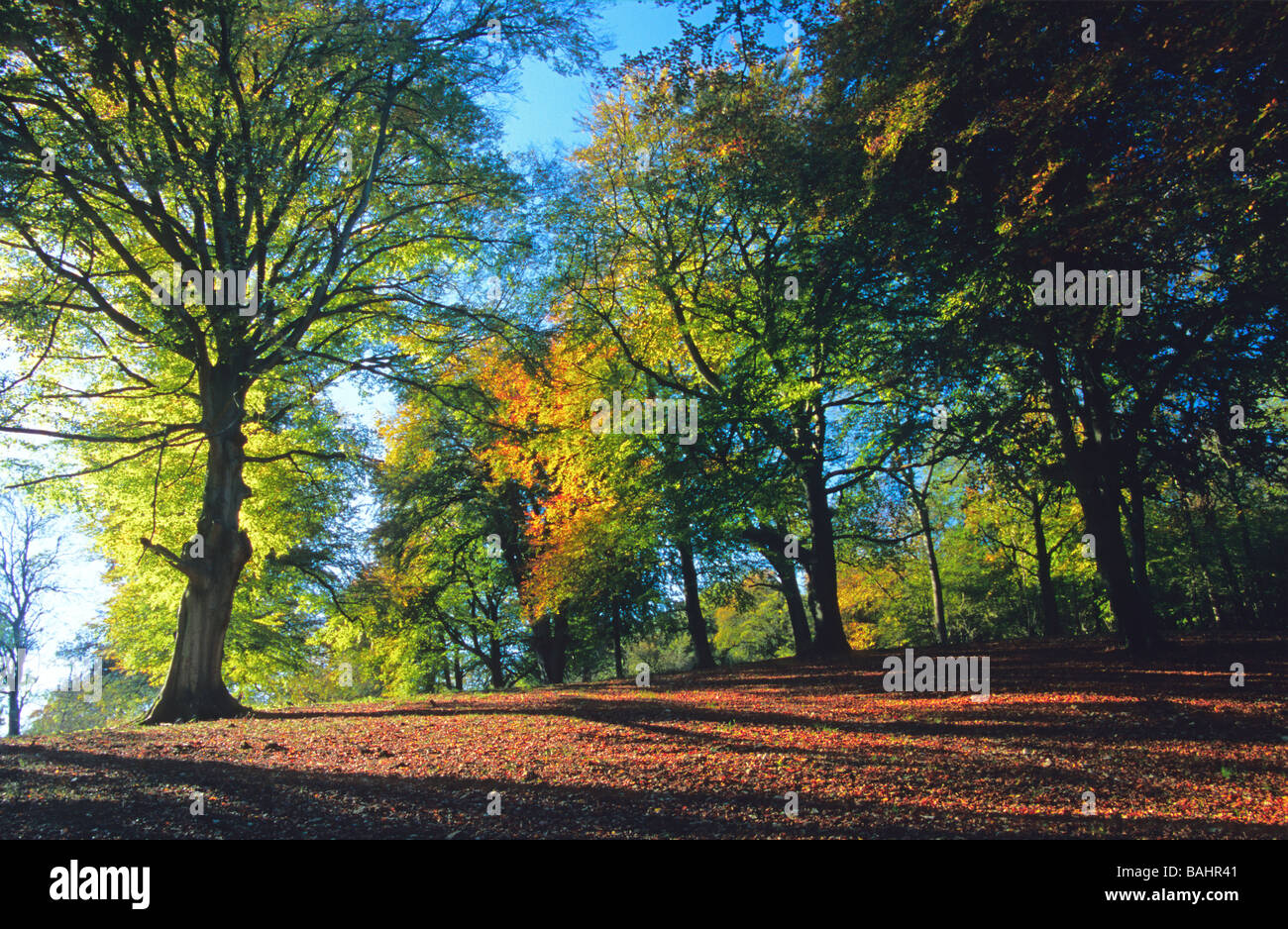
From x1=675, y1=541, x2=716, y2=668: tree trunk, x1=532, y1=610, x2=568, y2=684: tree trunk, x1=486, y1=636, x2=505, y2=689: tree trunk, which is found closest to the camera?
x1=675, y1=541, x2=716, y2=668: tree trunk

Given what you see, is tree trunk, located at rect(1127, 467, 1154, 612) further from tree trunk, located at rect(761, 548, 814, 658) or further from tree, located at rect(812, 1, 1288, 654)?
tree trunk, located at rect(761, 548, 814, 658)

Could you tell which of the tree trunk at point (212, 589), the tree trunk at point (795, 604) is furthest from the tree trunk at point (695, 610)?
the tree trunk at point (212, 589)

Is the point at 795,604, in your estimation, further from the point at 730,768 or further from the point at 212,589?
the point at 212,589

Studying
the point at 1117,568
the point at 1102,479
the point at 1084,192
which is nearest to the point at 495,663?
the point at 1117,568

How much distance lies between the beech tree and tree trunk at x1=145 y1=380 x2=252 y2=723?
0.04 meters

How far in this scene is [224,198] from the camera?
41.7 feet

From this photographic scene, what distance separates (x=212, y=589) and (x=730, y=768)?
1151cm

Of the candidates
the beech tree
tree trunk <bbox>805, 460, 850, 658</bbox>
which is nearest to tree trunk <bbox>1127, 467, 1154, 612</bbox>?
tree trunk <bbox>805, 460, 850, 658</bbox>

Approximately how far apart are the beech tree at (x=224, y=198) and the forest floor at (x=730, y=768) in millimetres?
6190

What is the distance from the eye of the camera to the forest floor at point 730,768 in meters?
5.34

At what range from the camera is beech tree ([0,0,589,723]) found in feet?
30.2
